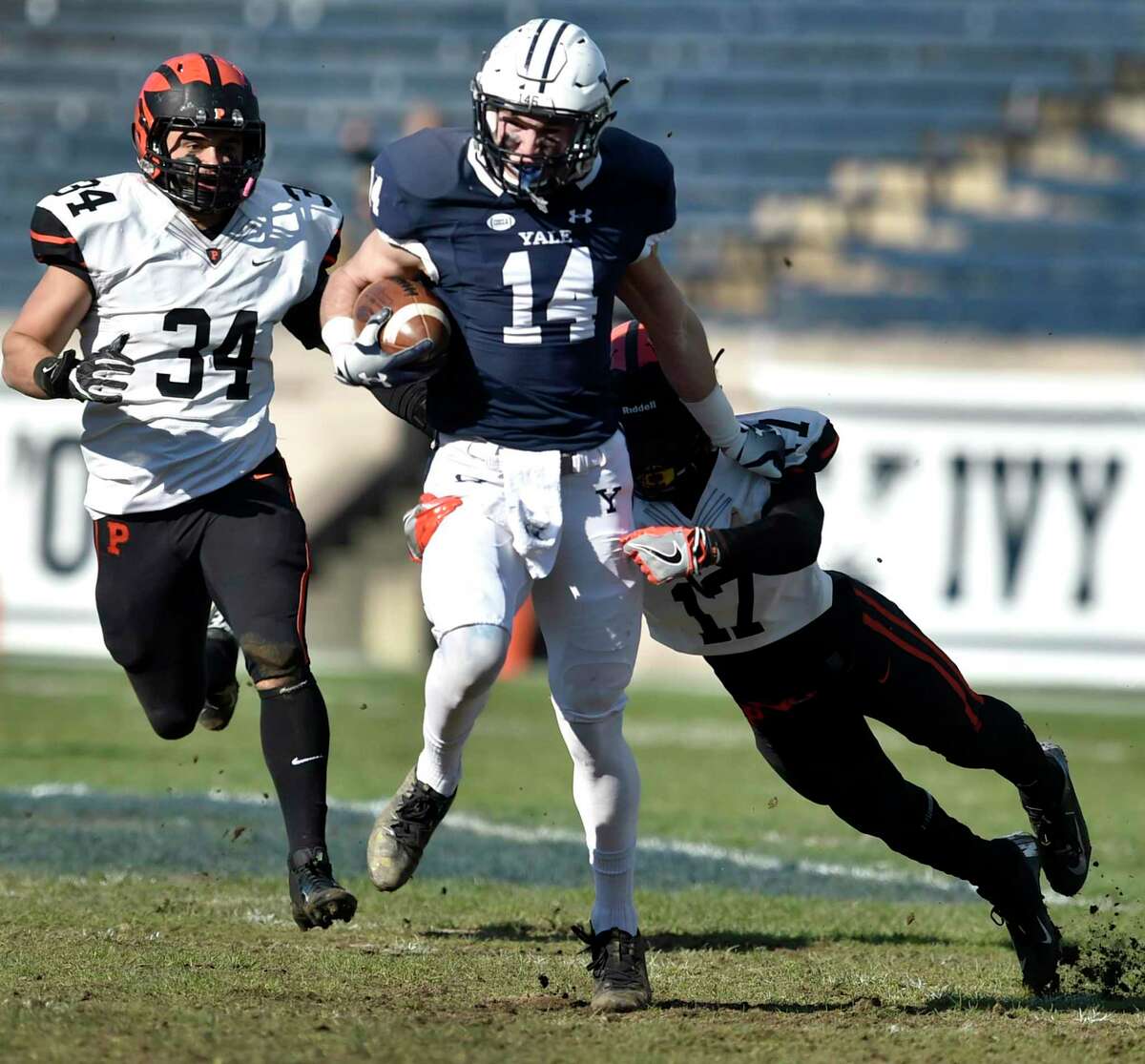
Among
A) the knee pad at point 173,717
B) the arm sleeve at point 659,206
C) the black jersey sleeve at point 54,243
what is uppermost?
the arm sleeve at point 659,206

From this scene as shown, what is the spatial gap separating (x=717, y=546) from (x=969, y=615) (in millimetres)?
7783

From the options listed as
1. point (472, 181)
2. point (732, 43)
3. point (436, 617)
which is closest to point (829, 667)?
point (436, 617)

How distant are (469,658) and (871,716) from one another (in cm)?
113

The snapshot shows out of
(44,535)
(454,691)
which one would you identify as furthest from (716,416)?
(44,535)

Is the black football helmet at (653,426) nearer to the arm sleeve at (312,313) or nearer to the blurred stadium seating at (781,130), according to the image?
the arm sleeve at (312,313)

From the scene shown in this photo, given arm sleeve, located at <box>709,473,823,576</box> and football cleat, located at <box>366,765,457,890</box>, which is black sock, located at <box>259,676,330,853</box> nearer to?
football cleat, located at <box>366,765,457,890</box>

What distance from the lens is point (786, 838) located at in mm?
7191

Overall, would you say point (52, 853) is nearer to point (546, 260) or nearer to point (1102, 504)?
point (546, 260)

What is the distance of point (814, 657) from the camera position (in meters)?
4.43

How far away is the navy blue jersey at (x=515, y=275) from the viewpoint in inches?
157

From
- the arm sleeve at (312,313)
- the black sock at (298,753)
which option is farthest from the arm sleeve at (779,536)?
the arm sleeve at (312,313)

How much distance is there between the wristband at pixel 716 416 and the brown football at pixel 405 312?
0.61 m

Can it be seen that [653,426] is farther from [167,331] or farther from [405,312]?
[167,331]

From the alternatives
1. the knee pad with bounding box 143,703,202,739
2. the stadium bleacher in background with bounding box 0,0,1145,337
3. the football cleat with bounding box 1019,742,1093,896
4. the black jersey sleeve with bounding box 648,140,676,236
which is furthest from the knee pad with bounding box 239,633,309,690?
the stadium bleacher in background with bounding box 0,0,1145,337
